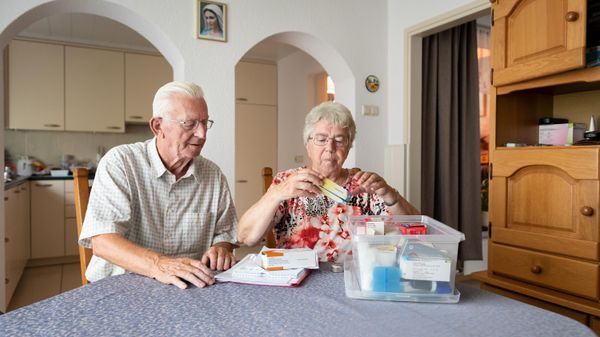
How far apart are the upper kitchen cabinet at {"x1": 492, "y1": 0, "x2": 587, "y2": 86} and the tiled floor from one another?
3.51 metres

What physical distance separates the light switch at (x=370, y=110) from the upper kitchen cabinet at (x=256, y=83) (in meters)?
2.36

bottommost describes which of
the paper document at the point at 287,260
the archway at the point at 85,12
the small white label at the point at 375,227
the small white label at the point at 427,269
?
the paper document at the point at 287,260

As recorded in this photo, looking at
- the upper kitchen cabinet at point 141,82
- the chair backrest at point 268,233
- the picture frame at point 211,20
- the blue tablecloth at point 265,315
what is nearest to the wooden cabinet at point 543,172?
the blue tablecloth at point 265,315

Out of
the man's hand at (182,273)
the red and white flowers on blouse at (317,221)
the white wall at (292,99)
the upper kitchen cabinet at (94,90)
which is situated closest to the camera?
the man's hand at (182,273)

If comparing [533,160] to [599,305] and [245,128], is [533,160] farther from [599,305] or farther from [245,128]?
[245,128]

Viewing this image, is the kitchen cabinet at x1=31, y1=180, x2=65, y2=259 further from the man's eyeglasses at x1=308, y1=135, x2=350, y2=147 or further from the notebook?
the notebook

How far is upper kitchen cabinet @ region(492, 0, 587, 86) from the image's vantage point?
1.71 metres

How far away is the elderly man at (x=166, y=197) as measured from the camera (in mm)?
1258

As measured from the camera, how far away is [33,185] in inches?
159

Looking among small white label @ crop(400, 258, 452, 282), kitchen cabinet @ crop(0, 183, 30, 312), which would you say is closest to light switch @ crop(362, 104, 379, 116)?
small white label @ crop(400, 258, 452, 282)

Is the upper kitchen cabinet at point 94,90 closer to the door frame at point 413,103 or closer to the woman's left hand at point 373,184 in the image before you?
the door frame at point 413,103

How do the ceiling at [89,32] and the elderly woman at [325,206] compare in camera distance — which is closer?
the elderly woman at [325,206]

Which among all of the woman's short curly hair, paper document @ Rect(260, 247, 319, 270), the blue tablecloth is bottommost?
the blue tablecloth

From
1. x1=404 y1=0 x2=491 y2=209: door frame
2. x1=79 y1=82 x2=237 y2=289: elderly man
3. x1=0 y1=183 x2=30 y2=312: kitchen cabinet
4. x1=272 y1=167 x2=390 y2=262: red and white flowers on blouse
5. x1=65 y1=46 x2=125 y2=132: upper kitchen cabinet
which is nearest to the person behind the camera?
x1=79 y1=82 x2=237 y2=289: elderly man
